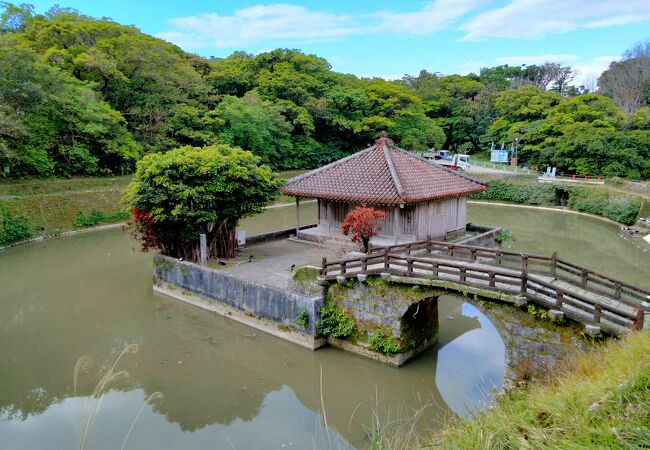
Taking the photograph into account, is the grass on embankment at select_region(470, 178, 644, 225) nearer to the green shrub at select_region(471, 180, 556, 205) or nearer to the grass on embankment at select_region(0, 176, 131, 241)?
the green shrub at select_region(471, 180, 556, 205)

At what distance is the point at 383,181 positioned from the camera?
17.8 meters

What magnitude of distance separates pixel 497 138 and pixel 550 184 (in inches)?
654

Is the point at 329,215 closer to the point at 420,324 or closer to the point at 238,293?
the point at 238,293

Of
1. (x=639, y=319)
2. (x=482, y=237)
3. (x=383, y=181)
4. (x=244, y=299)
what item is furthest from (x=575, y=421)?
(x=482, y=237)

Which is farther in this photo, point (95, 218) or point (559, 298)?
point (95, 218)

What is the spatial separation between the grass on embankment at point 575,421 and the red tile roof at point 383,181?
12.1 m

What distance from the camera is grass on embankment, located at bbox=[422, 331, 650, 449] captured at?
3624 millimetres

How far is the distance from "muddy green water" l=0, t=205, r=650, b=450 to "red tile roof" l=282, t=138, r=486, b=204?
14.5 ft

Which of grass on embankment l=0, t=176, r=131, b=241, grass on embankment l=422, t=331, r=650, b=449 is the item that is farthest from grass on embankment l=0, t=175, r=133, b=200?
grass on embankment l=422, t=331, r=650, b=449

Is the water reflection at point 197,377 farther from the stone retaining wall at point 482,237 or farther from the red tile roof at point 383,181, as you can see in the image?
the red tile roof at point 383,181

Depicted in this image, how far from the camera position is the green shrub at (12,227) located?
80.2ft

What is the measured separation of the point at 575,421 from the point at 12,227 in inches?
1107

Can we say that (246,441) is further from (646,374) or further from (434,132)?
(434,132)

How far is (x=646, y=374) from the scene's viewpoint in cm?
445
